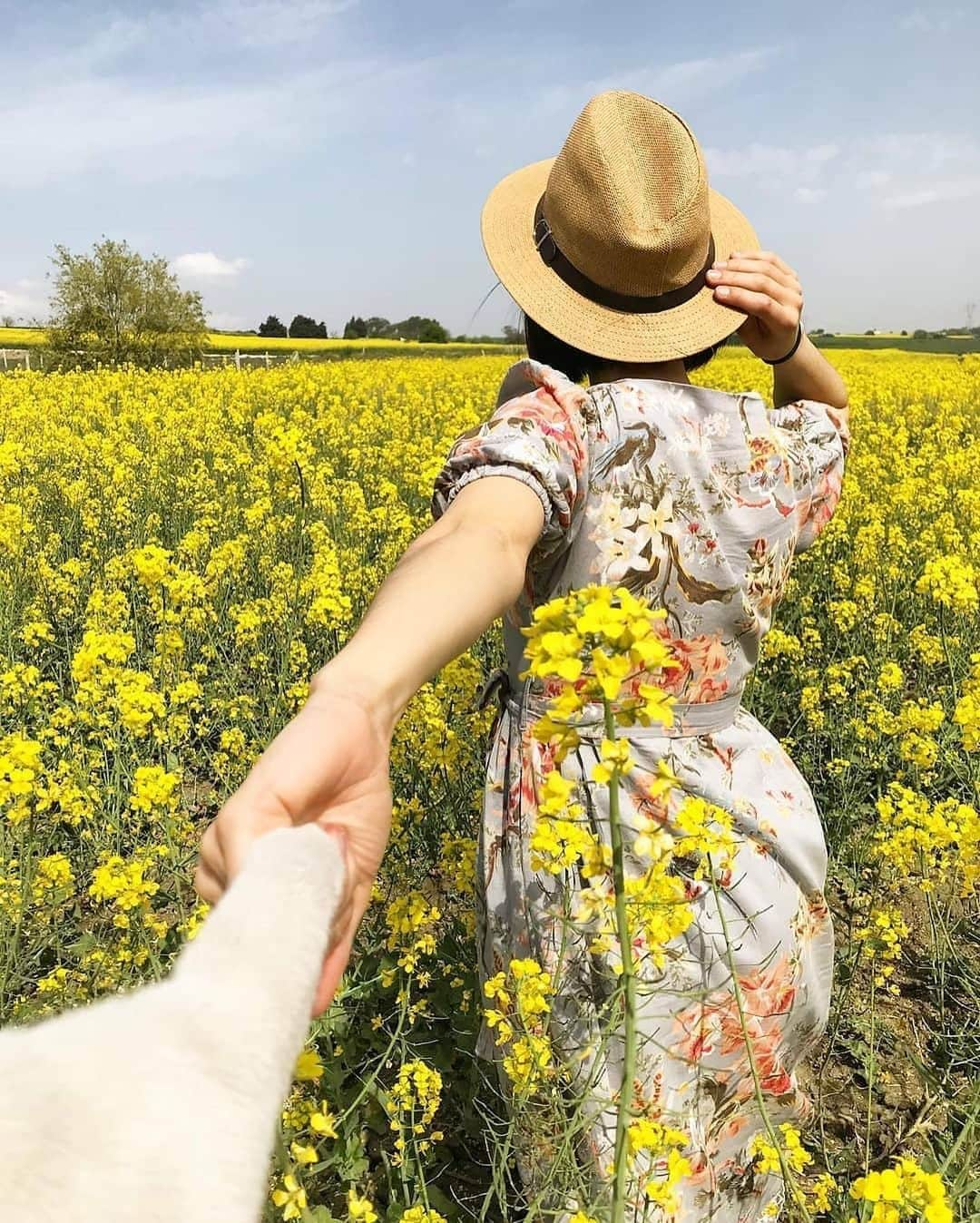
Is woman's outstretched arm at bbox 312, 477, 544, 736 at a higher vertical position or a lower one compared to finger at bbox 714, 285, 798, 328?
lower

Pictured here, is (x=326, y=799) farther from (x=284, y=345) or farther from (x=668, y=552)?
(x=284, y=345)

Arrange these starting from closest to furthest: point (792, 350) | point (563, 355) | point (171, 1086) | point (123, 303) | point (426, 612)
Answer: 1. point (171, 1086)
2. point (426, 612)
3. point (563, 355)
4. point (792, 350)
5. point (123, 303)

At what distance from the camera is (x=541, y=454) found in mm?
1180

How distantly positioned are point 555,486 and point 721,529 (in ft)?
1.03

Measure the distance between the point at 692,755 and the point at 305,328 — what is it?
48.7 m

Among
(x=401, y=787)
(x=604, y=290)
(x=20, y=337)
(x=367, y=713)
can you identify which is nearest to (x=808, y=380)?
(x=604, y=290)

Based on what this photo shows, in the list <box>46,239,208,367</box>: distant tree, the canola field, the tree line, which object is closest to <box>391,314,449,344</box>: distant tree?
the tree line

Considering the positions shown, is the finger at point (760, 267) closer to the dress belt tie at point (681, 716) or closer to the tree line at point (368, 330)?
the dress belt tie at point (681, 716)

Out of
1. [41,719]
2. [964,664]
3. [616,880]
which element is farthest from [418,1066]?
[964,664]

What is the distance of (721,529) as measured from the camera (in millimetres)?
1368

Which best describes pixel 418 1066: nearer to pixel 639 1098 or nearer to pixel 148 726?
pixel 639 1098

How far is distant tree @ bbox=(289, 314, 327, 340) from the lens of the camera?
1772 inches

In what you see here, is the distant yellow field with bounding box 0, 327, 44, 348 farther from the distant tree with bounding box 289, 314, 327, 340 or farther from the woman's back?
the woman's back

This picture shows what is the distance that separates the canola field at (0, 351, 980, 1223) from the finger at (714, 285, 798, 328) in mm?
981
